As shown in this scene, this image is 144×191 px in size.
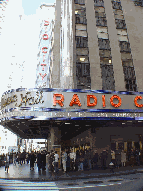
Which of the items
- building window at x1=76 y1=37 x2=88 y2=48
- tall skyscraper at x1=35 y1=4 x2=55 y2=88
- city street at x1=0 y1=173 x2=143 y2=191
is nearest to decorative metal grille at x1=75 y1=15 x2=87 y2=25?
building window at x1=76 y1=37 x2=88 y2=48

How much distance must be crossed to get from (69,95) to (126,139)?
10030 mm

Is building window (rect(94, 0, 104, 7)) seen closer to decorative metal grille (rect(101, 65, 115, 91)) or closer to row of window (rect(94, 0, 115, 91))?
row of window (rect(94, 0, 115, 91))

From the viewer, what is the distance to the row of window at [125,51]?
2395cm

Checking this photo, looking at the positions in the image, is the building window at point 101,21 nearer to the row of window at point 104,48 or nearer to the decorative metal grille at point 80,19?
the row of window at point 104,48

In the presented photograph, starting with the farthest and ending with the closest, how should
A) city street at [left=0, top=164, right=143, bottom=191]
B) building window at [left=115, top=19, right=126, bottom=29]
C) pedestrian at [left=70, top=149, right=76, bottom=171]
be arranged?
building window at [left=115, top=19, right=126, bottom=29] → pedestrian at [left=70, top=149, right=76, bottom=171] → city street at [left=0, top=164, right=143, bottom=191]

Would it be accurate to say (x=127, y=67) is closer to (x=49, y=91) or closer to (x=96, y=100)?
(x=96, y=100)

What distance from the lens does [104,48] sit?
993 inches

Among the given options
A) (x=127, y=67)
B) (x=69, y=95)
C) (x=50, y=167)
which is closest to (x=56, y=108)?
(x=69, y=95)

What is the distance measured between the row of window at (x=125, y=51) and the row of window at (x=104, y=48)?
196 centimetres

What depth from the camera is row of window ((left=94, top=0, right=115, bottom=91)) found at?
23.5m

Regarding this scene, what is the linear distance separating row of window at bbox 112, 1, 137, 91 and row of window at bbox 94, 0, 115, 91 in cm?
196

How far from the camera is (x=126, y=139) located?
22.7m

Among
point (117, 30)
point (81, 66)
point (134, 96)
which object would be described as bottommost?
point (134, 96)

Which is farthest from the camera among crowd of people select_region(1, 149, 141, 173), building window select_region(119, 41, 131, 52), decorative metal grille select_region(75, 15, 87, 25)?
decorative metal grille select_region(75, 15, 87, 25)
